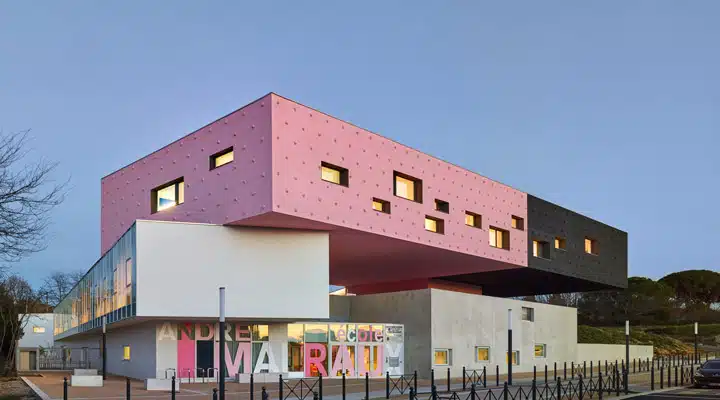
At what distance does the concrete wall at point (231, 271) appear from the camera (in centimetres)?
2970

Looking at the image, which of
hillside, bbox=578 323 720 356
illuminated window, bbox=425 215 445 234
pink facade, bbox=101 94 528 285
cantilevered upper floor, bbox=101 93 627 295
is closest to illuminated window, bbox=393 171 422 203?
cantilevered upper floor, bbox=101 93 627 295

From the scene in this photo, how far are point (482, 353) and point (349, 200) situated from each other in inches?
577

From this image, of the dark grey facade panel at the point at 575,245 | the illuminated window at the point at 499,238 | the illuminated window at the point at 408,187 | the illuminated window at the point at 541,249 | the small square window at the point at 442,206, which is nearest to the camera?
the illuminated window at the point at 408,187

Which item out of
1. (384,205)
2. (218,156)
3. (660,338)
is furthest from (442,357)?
(660,338)

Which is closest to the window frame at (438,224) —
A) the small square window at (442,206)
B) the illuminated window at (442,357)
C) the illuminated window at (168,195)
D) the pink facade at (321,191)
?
the pink facade at (321,191)

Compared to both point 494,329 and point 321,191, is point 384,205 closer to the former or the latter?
point 321,191

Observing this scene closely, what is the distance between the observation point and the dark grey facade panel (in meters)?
45.6

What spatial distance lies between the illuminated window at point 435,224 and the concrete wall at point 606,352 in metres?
20.4

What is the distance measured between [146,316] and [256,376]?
5.29 m

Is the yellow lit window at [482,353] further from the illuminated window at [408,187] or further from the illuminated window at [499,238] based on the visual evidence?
the illuminated window at [408,187]

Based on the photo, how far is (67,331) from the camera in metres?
57.6

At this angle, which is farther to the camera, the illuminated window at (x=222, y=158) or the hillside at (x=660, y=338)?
the hillside at (x=660, y=338)

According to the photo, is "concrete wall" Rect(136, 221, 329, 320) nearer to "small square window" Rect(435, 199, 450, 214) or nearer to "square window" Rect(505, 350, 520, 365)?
"small square window" Rect(435, 199, 450, 214)

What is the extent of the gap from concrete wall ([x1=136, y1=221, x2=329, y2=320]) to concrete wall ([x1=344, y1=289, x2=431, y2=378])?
6.93 meters
